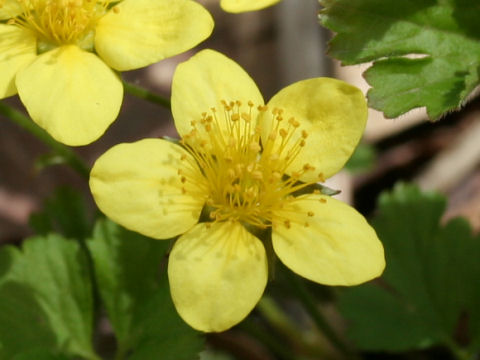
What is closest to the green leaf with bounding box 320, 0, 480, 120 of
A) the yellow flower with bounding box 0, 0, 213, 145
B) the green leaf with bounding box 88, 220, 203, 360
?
the yellow flower with bounding box 0, 0, 213, 145

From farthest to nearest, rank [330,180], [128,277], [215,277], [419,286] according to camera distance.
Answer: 1. [330,180]
2. [419,286]
3. [128,277]
4. [215,277]

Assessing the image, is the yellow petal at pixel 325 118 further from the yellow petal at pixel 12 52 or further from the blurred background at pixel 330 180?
the blurred background at pixel 330 180

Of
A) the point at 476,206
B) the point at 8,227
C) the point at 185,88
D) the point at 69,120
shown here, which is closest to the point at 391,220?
the point at 476,206

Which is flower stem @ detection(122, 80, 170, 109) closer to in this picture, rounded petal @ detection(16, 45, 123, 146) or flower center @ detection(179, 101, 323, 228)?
rounded petal @ detection(16, 45, 123, 146)

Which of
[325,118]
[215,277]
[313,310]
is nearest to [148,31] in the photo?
[325,118]

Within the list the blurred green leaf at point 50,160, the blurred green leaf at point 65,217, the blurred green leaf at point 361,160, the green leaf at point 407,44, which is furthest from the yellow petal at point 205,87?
the blurred green leaf at point 361,160

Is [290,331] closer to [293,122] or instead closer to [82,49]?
[293,122]

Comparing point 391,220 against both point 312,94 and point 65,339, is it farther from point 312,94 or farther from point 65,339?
point 65,339
